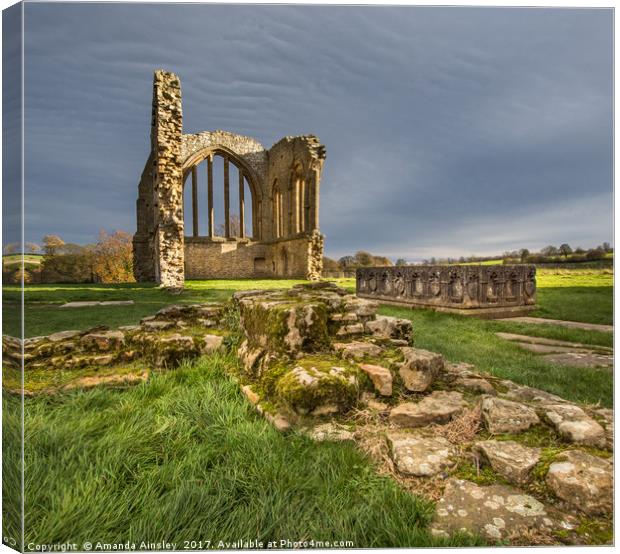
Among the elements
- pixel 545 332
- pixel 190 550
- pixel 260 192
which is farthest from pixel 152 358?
pixel 260 192

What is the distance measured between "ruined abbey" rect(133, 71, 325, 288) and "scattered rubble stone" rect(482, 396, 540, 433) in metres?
11.5

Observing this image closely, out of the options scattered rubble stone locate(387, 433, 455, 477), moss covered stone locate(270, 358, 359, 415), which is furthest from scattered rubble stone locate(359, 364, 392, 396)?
scattered rubble stone locate(387, 433, 455, 477)

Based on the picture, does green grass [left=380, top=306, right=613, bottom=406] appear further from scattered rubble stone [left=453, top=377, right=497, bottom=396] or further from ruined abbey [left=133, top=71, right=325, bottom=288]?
ruined abbey [left=133, top=71, right=325, bottom=288]

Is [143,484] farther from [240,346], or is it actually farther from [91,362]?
[91,362]

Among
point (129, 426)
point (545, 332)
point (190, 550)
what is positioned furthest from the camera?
point (545, 332)

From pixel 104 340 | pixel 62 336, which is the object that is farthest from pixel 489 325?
pixel 62 336

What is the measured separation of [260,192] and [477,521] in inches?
963

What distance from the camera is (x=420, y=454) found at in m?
1.67

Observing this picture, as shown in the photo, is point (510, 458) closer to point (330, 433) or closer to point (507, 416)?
point (507, 416)

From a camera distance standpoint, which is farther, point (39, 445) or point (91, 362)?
point (91, 362)

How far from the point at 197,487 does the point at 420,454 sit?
1105mm

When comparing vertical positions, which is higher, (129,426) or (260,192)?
(260,192)

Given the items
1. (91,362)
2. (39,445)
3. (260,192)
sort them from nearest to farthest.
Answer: (39,445) → (91,362) → (260,192)

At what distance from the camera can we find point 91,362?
3154 millimetres
